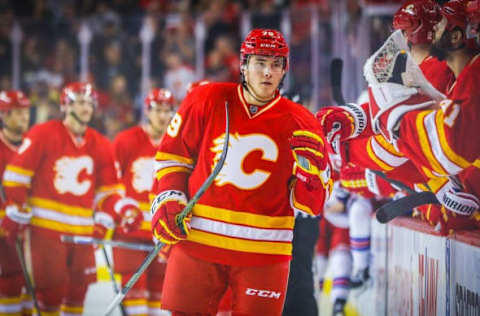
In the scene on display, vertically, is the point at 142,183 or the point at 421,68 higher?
the point at 421,68

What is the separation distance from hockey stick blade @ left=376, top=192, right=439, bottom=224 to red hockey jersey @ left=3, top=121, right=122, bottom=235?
1.85 meters

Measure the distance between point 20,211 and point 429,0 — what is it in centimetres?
242

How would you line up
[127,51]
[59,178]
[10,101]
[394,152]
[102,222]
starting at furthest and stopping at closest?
1. [127,51]
2. [10,101]
3. [102,222]
4. [59,178]
5. [394,152]

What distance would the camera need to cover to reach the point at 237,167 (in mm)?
2480

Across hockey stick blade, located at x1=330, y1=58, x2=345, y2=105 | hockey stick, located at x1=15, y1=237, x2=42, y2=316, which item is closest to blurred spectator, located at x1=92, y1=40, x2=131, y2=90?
hockey stick, located at x1=15, y1=237, x2=42, y2=316

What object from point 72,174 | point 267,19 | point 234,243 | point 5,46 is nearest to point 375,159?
point 234,243

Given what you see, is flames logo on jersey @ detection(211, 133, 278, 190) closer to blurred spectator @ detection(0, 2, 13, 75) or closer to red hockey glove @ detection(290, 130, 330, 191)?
red hockey glove @ detection(290, 130, 330, 191)

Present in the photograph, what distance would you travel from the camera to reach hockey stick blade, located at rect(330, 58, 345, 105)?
9.66ft

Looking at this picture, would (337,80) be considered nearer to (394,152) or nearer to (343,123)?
(343,123)

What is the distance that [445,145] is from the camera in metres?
2.32

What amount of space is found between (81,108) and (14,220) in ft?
2.46

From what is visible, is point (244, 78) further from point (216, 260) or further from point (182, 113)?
point (216, 260)

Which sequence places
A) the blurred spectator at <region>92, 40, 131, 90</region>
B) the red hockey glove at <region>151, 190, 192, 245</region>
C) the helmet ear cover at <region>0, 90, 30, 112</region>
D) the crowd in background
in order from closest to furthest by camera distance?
the red hockey glove at <region>151, 190, 192, 245</region>
the helmet ear cover at <region>0, 90, 30, 112</region>
the crowd in background
the blurred spectator at <region>92, 40, 131, 90</region>

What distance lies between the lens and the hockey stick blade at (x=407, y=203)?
2643 mm
